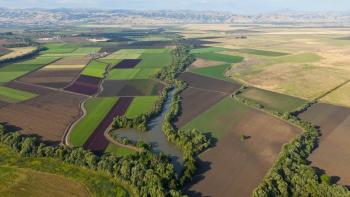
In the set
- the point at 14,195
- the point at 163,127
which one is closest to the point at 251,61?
the point at 163,127

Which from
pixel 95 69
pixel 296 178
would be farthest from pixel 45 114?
pixel 296 178

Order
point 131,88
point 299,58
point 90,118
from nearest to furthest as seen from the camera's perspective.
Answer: point 90,118 < point 131,88 < point 299,58

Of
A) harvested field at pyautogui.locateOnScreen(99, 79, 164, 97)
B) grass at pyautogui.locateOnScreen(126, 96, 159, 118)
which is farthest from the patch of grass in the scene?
grass at pyautogui.locateOnScreen(126, 96, 159, 118)

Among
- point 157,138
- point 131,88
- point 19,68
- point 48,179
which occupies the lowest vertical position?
point 157,138

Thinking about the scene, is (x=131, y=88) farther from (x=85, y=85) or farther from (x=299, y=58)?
(x=299, y=58)

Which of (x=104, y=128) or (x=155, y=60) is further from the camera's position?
(x=155, y=60)

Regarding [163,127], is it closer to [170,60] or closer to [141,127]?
[141,127]

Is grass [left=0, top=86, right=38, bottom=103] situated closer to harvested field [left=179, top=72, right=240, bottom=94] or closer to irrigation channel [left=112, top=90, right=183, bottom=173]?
irrigation channel [left=112, top=90, right=183, bottom=173]
